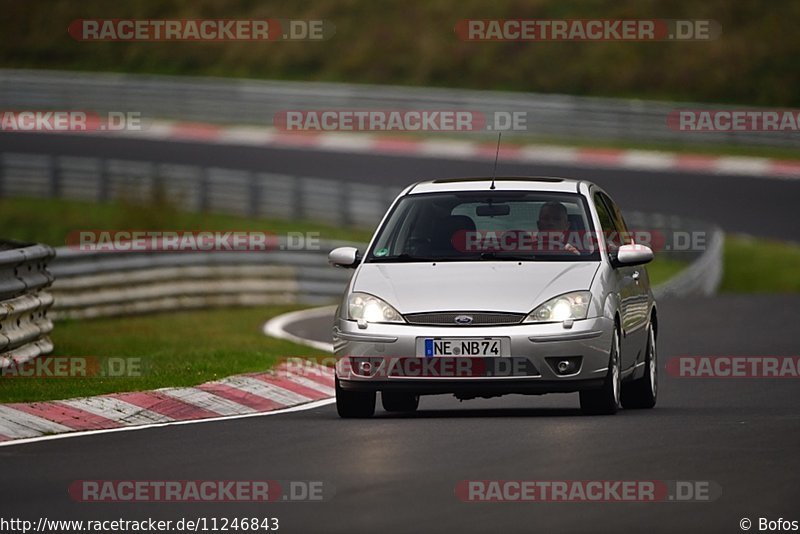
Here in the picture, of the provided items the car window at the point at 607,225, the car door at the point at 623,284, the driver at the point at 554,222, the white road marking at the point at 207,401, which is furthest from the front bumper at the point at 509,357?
the white road marking at the point at 207,401

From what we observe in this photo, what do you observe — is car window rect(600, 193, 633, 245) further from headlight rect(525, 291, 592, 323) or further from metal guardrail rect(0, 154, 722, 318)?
metal guardrail rect(0, 154, 722, 318)

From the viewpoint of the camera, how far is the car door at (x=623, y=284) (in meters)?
12.8

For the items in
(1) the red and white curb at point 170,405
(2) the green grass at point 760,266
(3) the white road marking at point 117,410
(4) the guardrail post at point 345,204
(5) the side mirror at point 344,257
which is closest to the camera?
(1) the red and white curb at point 170,405

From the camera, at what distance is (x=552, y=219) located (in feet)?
42.4

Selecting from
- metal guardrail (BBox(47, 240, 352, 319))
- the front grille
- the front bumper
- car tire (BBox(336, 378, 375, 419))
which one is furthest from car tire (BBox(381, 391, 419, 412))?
metal guardrail (BBox(47, 240, 352, 319))

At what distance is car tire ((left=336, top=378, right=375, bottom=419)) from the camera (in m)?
12.5

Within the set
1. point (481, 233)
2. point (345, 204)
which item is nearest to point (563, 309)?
point (481, 233)

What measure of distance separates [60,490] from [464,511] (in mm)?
2061

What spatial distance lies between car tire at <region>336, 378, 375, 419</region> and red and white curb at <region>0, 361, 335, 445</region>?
0.88 meters

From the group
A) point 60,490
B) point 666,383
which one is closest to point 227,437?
point 60,490

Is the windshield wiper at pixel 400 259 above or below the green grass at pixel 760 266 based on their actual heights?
above

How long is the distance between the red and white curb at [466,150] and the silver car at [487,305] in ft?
91.2

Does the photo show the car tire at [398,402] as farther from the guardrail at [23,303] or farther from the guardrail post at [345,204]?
the guardrail post at [345,204]

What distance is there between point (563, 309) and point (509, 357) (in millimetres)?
483
